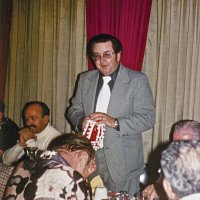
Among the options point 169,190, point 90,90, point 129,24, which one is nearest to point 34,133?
point 90,90

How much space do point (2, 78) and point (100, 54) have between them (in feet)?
8.32

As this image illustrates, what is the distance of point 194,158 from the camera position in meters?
1.46

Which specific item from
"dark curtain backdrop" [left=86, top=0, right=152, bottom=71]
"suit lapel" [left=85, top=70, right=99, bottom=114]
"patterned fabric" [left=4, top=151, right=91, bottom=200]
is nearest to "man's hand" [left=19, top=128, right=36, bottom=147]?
"suit lapel" [left=85, top=70, right=99, bottom=114]

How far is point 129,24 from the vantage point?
13.9 feet

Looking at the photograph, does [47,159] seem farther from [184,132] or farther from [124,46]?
[124,46]

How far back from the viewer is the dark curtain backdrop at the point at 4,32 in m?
5.27

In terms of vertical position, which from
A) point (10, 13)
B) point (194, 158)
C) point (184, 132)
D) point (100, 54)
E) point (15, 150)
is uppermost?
point (10, 13)

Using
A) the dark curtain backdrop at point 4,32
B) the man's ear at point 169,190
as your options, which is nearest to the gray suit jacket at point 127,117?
→ the man's ear at point 169,190

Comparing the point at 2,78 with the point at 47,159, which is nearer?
the point at 47,159

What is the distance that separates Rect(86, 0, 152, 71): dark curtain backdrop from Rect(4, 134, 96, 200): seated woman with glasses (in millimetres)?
2287

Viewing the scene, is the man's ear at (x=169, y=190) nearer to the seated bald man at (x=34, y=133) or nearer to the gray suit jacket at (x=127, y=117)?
the gray suit jacket at (x=127, y=117)

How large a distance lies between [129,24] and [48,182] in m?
2.82

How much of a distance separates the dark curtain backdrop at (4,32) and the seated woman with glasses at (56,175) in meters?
3.55

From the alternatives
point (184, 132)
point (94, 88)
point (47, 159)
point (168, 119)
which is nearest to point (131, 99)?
point (94, 88)
